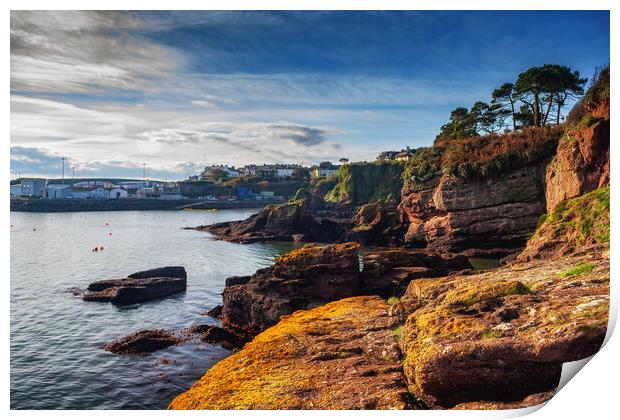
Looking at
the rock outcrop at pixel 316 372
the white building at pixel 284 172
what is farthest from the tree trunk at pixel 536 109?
the white building at pixel 284 172

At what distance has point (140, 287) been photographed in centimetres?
3350

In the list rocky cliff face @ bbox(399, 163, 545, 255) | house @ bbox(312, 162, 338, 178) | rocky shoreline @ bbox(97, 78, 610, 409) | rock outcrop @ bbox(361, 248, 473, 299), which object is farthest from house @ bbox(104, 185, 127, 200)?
rock outcrop @ bbox(361, 248, 473, 299)

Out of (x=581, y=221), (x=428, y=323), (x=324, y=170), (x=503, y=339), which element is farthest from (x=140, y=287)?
(x=324, y=170)

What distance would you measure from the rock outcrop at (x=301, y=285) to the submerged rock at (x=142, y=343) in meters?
3.59

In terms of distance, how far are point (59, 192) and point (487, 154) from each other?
13996 centimetres

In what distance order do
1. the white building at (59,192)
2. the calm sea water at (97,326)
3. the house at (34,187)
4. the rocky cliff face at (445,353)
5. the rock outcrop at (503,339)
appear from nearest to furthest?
the rock outcrop at (503,339)
the rocky cliff face at (445,353)
the calm sea water at (97,326)
the house at (34,187)
the white building at (59,192)

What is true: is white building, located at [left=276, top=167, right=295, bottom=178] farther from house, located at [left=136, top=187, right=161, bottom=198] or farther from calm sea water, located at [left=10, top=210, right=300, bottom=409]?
calm sea water, located at [left=10, top=210, right=300, bottom=409]

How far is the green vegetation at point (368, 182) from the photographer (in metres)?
120

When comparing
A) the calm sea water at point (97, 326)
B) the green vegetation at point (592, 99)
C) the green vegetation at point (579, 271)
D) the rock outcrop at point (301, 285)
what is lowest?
the calm sea water at point (97, 326)

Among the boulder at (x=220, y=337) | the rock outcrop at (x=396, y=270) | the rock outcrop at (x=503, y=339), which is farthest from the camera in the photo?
the rock outcrop at (x=396, y=270)

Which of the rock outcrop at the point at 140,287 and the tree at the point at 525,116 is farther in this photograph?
the tree at the point at 525,116

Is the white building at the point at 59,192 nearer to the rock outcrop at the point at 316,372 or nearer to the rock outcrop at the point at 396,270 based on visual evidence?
the rock outcrop at the point at 396,270

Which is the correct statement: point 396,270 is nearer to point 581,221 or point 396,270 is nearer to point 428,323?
point 581,221
